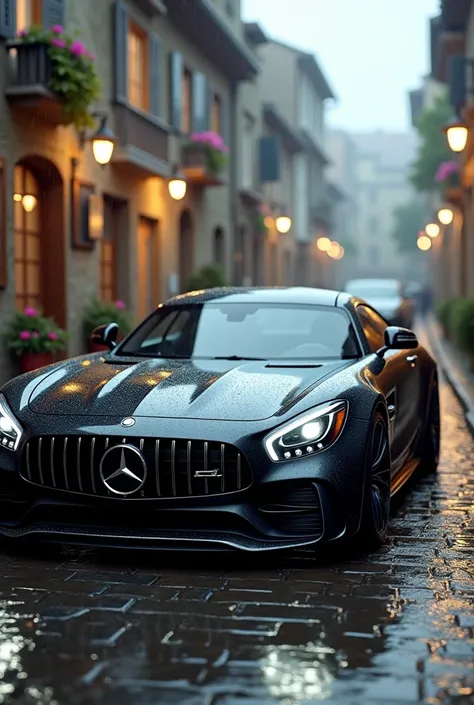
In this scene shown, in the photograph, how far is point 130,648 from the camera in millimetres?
4211

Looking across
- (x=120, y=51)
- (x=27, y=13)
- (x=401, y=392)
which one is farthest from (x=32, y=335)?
(x=401, y=392)

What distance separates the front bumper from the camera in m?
5.33

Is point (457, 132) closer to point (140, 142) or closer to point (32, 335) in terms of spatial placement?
point (140, 142)

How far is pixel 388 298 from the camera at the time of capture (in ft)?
100.0

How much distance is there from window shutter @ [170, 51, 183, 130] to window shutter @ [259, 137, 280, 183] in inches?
420

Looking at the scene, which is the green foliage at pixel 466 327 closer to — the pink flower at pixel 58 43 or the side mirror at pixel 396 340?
the pink flower at pixel 58 43

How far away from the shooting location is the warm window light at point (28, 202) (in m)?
14.6

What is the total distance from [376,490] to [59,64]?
8.83 m

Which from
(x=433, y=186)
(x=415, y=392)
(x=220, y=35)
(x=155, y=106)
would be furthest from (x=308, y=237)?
(x=415, y=392)

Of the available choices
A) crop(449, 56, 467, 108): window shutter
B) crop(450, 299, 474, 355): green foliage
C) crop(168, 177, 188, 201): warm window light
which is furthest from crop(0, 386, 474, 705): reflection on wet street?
crop(449, 56, 467, 108): window shutter

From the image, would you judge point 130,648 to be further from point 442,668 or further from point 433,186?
point 433,186

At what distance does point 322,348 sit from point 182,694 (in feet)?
11.3

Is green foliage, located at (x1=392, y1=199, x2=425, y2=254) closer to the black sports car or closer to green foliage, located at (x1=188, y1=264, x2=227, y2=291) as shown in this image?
green foliage, located at (x1=188, y1=264, x2=227, y2=291)

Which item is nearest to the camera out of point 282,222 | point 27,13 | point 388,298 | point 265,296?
point 265,296
